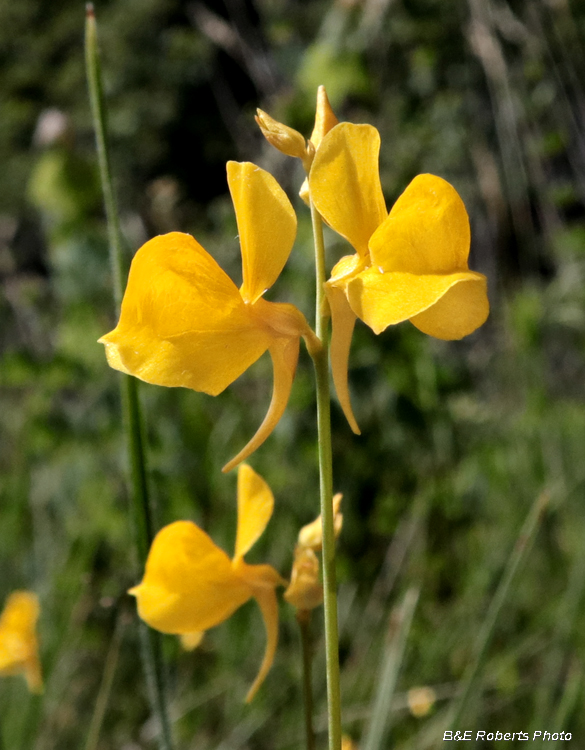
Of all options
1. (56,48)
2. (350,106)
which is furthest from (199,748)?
(56,48)

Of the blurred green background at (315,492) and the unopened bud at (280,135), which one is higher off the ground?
the unopened bud at (280,135)

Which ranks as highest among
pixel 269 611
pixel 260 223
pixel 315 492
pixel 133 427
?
pixel 260 223

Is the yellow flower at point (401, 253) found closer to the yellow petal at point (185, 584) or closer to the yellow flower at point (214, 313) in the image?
the yellow flower at point (214, 313)

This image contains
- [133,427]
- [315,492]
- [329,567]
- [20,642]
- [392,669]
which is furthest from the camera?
[315,492]

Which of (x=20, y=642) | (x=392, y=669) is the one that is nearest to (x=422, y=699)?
(x=392, y=669)

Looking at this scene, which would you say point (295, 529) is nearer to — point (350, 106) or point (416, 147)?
point (350, 106)

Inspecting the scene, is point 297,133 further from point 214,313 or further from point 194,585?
point 194,585

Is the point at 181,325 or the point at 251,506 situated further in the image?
the point at 251,506

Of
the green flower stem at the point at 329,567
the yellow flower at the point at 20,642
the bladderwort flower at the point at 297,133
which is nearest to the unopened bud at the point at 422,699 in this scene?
the yellow flower at the point at 20,642

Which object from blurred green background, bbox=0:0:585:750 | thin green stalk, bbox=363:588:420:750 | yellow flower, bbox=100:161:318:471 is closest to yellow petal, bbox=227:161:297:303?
yellow flower, bbox=100:161:318:471
